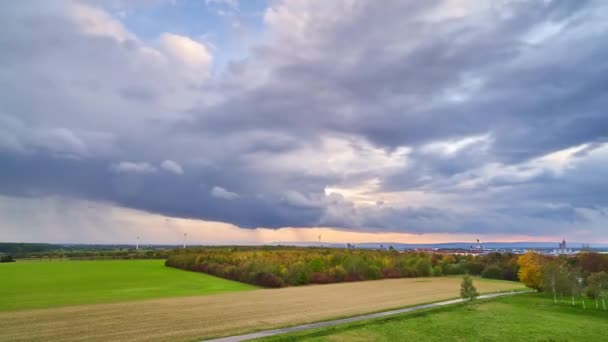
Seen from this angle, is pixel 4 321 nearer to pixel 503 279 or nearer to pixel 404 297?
pixel 404 297

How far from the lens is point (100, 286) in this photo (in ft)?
351

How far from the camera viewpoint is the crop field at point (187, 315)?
5103 centimetres

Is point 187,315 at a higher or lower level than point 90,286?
higher

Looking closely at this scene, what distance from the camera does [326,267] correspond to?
147000mm

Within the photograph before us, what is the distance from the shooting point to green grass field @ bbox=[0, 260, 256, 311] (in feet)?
273

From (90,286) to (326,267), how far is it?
75.7m

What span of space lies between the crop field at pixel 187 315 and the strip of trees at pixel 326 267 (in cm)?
2473

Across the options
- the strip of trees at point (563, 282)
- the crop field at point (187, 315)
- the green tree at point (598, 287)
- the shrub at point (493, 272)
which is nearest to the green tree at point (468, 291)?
the crop field at point (187, 315)

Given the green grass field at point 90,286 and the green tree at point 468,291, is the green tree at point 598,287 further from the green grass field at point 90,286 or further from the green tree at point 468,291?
the green grass field at point 90,286

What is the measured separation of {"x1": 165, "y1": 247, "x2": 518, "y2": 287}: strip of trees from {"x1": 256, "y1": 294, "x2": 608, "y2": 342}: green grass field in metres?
57.4

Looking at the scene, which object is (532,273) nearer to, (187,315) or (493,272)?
(493,272)

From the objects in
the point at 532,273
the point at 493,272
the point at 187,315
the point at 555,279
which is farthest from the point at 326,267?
the point at 187,315

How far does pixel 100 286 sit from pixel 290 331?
7434 centimetres

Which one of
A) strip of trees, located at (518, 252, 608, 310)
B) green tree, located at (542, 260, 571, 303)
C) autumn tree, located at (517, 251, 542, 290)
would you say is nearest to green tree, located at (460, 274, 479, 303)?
strip of trees, located at (518, 252, 608, 310)
